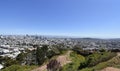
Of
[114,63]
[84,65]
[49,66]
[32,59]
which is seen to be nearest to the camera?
[49,66]

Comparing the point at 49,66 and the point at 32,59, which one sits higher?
the point at 49,66

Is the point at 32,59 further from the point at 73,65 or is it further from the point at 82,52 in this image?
the point at 73,65

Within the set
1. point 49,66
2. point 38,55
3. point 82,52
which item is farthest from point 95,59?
point 38,55

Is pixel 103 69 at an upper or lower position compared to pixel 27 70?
upper

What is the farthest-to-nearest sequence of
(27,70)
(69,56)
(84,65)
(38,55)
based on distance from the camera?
(38,55)
(69,56)
(27,70)
(84,65)

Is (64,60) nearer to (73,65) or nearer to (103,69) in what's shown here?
(73,65)

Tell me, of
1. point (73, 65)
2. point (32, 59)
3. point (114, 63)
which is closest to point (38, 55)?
point (32, 59)

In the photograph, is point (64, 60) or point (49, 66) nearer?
point (49, 66)

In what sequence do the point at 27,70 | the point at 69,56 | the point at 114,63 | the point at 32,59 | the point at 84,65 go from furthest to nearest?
the point at 32,59, the point at 69,56, the point at 27,70, the point at 84,65, the point at 114,63

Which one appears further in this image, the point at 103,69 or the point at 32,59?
the point at 32,59
